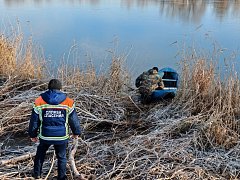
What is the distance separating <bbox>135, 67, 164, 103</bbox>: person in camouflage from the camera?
214 inches

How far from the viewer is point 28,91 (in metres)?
4.95

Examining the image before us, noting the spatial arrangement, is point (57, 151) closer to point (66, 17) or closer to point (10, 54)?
point (10, 54)

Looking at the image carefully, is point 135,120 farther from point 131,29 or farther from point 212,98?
point 131,29

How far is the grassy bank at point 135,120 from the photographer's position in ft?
10.8

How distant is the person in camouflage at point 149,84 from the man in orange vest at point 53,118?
2.59m

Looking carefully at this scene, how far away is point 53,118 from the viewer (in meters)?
2.83

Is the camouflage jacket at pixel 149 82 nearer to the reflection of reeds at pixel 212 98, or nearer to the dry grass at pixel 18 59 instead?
the reflection of reeds at pixel 212 98

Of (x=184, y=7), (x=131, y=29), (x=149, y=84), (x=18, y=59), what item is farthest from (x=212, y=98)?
(x=184, y=7)

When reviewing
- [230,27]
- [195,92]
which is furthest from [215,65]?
[230,27]

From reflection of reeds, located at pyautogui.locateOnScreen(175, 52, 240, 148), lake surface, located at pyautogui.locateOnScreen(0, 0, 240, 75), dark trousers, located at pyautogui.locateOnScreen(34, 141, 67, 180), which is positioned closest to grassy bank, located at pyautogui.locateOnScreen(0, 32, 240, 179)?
reflection of reeds, located at pyautogui.locateOnScreen(175, 52, 240, 148)

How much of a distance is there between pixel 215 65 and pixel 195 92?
0.55 metres

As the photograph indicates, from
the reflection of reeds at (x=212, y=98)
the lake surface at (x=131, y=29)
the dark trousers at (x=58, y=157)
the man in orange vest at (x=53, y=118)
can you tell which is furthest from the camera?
the lake surface at (x=131, y=29)

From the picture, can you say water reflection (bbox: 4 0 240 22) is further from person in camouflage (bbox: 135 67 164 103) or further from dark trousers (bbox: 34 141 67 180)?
dark trousers (bbox: 34 141 67 180)

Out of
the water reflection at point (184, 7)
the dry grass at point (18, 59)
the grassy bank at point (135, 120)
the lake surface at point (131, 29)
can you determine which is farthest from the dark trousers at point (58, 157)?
the water reflection at point (184, 7)
